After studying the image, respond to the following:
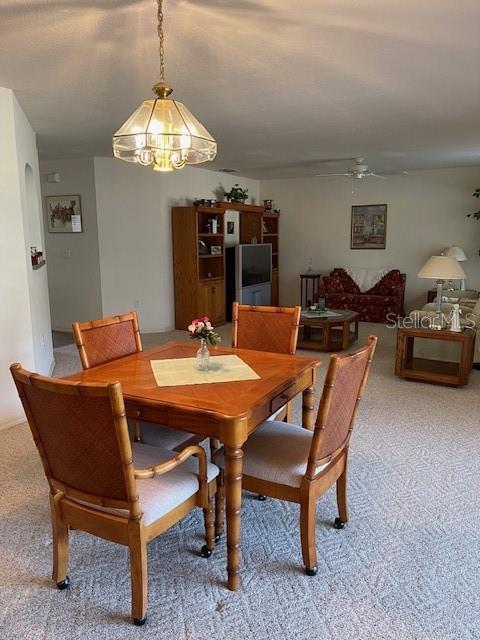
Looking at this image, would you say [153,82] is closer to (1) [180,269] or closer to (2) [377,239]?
(1) [180,269]

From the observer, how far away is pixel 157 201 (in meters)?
6.47

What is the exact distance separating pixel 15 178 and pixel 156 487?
8.67 ft

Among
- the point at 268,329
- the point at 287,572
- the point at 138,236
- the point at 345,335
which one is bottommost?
the point at 287,572

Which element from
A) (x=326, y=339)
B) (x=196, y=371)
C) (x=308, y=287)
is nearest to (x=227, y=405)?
(x=196, y=371)

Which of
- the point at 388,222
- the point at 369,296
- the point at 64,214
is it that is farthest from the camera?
the point at 388,222

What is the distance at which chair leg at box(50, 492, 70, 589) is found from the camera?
1.80 metres

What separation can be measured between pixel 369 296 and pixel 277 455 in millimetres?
5847

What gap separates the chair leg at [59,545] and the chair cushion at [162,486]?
151mm

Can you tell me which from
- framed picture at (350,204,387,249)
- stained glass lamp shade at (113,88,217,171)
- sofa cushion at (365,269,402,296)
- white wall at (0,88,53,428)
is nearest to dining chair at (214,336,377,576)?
stained glass lamp shade at (113,88,217,171)

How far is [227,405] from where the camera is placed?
180cm

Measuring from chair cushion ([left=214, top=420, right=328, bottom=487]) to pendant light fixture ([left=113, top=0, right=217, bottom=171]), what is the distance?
1338 mm

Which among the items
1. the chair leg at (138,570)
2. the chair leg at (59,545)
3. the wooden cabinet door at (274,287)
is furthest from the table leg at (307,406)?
the wooden cabinet door at (274,287)

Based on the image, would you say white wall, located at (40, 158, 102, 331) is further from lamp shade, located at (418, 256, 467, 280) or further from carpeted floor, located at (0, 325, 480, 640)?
lamp shade, located at (418, 256, 467, 280)

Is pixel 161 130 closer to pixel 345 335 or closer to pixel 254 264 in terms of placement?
pixel 345 335
